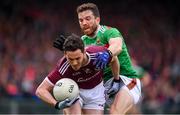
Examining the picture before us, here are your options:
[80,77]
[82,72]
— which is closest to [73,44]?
[82,72]

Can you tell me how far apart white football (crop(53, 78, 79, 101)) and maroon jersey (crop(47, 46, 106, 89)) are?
113 millimetres

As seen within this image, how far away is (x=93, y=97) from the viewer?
33.6 feet

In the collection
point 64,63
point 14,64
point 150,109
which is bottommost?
point 150,109

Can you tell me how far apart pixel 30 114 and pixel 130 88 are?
311 inches

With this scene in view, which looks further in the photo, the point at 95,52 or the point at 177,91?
the point at 177,91

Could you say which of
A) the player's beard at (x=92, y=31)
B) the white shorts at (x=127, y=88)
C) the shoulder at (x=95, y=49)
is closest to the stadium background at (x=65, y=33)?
the white shorts at (x=127, y=88)

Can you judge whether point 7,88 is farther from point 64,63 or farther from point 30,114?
point 64,63

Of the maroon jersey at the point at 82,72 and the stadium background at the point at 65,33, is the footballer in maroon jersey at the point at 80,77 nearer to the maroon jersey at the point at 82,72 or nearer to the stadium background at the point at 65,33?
the maroon jersey at the point at 82,72

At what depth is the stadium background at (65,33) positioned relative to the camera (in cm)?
1827

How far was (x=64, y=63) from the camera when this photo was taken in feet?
31.7

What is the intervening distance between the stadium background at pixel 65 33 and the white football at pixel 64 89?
829 centimetres

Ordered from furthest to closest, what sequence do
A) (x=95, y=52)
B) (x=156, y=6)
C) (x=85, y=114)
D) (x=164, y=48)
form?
1. (x=156, y=6)
2. (x=164, y=48)
3. (x=85, y=114)
4. (x=95, y=52)

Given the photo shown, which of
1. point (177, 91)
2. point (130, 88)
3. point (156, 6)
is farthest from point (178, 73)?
point (130, 88)

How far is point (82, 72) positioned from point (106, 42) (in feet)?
2.29
